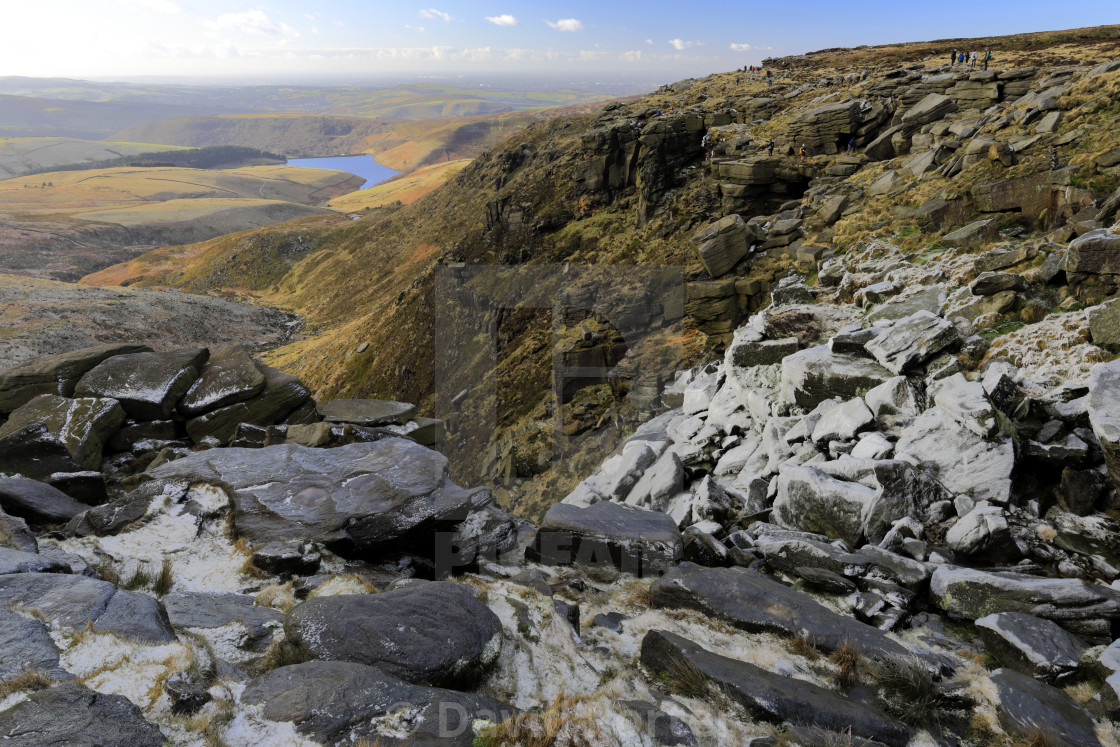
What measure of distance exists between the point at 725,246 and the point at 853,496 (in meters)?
13.4

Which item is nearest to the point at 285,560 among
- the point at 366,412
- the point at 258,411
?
the point at 258,411

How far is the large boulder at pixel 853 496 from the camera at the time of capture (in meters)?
8.18

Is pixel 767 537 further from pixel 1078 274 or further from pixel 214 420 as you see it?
pixel 214 420

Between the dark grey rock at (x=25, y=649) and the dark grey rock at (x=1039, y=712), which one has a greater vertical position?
the dark grey rock at (x=25, y=649)

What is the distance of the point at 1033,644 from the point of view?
5.81m

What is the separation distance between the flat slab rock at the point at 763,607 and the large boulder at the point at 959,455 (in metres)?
3.05

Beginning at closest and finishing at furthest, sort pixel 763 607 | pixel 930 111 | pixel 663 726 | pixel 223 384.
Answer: pixel 663 726
pixel 763 607
pixel 223 384
pixel 930 111

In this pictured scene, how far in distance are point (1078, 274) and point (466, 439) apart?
22671 mm

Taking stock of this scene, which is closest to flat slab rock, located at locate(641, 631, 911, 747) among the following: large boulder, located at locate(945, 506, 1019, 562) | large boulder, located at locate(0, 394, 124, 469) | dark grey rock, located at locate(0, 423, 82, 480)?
large boulder, located at locate(945, 506, 1019, 562)

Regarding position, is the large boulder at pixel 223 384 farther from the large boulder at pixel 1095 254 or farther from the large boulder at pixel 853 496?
the large boulder at pixel 1095 254

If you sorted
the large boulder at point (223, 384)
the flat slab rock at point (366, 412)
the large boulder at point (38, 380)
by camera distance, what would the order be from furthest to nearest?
the flat slab rock at point (366, 412)
the large boulder at point (223, 384)
the large boulder at point (38, 380)

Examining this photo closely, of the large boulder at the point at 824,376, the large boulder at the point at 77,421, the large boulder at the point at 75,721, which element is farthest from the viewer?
the large boulder at the point at 77,421

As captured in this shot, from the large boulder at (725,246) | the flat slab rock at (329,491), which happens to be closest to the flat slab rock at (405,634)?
the flat slab rock at (329,491)

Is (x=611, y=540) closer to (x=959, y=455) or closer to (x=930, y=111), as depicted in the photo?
(x=959, y=455)
